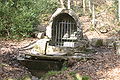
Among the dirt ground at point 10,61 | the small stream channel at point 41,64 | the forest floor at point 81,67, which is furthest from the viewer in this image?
the small stream channel at point 41,64

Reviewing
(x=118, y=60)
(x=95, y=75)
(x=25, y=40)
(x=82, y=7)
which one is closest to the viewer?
(x=95, y=75)

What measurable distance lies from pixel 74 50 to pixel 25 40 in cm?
447

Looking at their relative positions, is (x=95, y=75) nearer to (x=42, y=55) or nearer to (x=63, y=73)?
(x=63, y=73)

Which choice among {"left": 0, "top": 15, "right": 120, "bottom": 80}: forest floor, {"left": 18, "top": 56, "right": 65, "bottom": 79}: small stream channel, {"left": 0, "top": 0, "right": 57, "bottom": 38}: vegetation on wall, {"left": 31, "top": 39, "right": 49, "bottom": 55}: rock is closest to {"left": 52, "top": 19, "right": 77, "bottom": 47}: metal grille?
{"left": 0, "top": 0, "right": 57, "bottom": 38}: vegetation on wall

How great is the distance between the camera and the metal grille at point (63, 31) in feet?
50.3

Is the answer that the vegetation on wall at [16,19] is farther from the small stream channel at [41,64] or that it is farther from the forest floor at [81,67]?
the small stream channel at [41,64]

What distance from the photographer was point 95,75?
30.0 feet

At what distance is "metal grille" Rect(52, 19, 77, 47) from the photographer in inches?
603

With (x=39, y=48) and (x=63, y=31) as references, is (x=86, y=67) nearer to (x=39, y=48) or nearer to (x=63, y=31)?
(x=39, y=48)

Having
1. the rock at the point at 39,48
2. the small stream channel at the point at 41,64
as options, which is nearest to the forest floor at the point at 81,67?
the small stream channel at the point at 41,64

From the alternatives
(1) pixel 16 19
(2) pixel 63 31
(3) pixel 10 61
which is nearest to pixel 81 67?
(3) pixel 10 61

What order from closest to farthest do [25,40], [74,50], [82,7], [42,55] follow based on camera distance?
1. [42,55]
2. [74,50]
3. [25,40]
4. [82,7]

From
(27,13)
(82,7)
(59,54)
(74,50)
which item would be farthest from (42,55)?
(82,7)

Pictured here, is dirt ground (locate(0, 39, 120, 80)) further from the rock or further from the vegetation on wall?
the vegetation on wall
